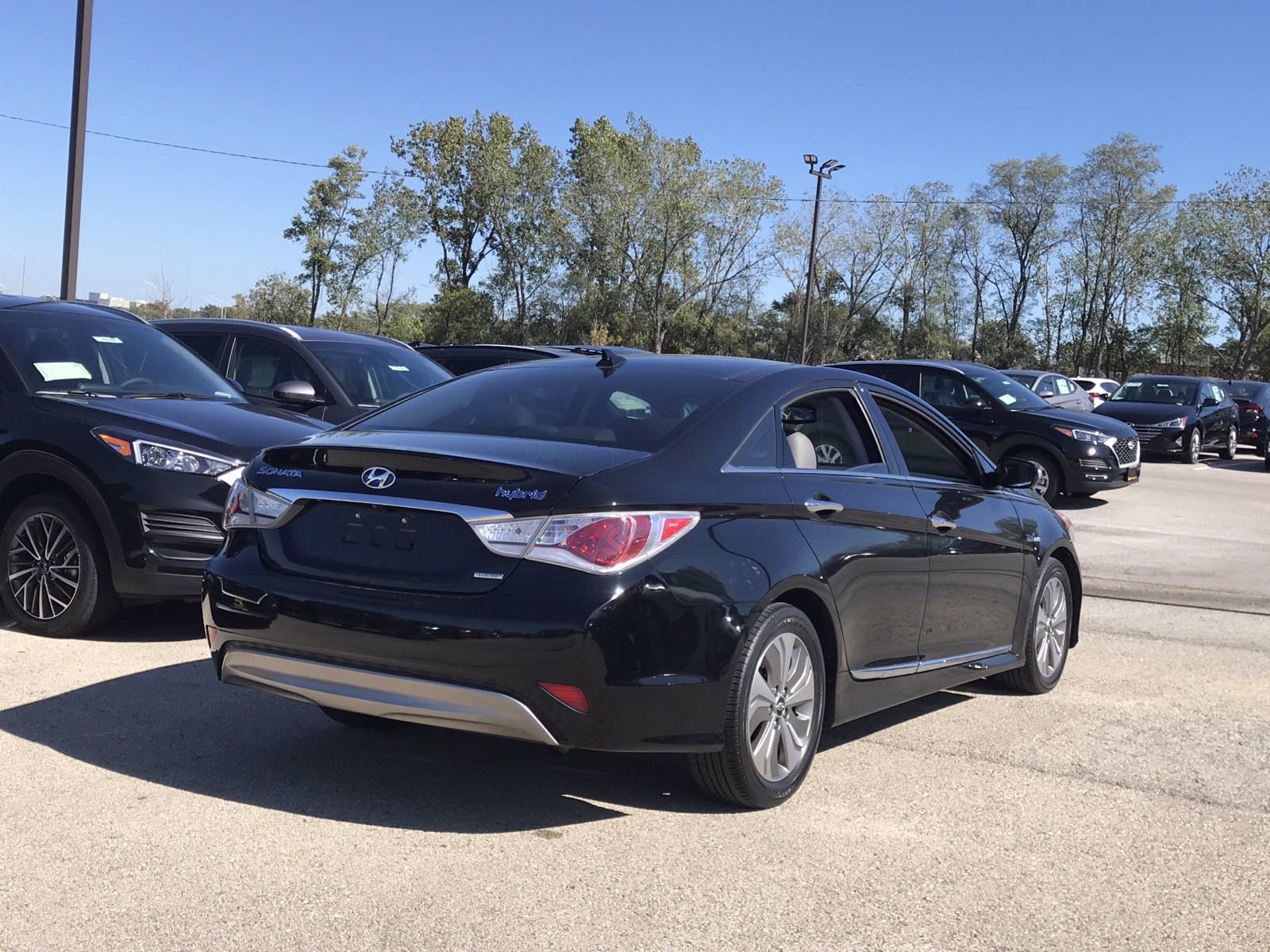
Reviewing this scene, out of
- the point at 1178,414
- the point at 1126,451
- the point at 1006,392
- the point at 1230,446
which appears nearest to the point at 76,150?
the point at 1006,392

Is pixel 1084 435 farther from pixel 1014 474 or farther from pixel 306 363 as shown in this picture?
pixel 1014 474

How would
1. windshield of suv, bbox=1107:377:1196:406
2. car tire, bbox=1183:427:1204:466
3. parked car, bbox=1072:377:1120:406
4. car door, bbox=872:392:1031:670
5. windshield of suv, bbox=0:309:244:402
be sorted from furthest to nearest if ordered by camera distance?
parked car, bbox=1072:377:1120:406
windshield of suv, bbox=1107:377:1196:406
car tire, bbox=1183:427:1204:466
windshield of suv, bbox=0:309:244:402
car door, bbox=872:392:1031:670

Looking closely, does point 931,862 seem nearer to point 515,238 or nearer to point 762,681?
point 762,681

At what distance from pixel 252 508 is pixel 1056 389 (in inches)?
767

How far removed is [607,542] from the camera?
382cm

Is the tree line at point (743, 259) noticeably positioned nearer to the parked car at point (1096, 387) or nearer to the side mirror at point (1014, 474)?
the parked car at point (1096, 387)

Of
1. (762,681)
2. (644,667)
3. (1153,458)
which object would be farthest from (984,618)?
(1153,458)

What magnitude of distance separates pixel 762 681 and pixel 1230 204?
229ft

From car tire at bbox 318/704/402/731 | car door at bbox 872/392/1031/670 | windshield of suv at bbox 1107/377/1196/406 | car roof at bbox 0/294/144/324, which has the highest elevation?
windshield of suv at bbox 1107/377/1196/406

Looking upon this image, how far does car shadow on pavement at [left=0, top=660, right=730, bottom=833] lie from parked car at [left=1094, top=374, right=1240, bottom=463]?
21325 mm

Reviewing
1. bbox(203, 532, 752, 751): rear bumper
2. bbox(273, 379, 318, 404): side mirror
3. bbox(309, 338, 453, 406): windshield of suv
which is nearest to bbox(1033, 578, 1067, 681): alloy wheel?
bbox(203, 532, 752, 751): rear bumper

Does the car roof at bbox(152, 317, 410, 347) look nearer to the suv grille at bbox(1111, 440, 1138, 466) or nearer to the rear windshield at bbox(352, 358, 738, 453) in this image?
the rear windshield at bbox(352, 358, 738, 453)

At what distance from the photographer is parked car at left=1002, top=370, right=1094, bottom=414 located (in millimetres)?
21266

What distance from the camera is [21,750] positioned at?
4.67m
